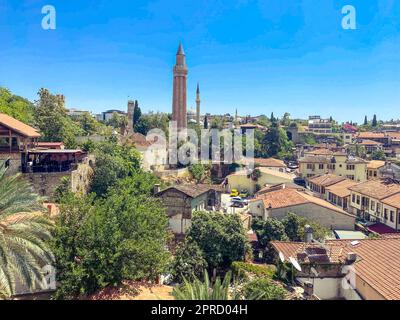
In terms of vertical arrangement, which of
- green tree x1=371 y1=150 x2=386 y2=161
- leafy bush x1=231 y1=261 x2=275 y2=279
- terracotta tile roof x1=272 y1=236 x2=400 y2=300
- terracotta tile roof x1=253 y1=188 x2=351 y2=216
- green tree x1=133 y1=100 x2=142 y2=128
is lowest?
leafy bush x1=231 y1=261 x2=275 y2=279

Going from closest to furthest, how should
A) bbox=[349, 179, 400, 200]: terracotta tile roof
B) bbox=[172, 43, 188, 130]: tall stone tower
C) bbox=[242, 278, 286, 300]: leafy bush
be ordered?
bbox=[242, 278, 286, 300]: leafy bush < bbox=[349, 179, 400, 200]: terracotta tile roof < bbox=[172, 43, 188, 130]: tall stone tower

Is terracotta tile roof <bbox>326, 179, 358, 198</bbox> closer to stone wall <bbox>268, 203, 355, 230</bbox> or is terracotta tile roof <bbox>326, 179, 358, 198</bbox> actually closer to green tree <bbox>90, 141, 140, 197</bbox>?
stone wall <bbox>268, 203, 355, 230</bbox>

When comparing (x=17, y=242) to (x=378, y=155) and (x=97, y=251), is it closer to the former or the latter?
(x=97, y=251)

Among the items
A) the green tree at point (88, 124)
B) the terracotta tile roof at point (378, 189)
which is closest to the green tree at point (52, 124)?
the green tree at point (88, 124)

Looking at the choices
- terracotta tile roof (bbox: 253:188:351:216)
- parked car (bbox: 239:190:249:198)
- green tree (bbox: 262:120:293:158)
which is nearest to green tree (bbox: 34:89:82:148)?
terracotta tile roof (bbox: 253:188:351:216)

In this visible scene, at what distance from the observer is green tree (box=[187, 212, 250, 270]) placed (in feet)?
65.7

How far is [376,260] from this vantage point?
13117 millimetres

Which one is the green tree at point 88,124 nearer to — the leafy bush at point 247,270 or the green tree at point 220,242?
the green tree at point 220,242

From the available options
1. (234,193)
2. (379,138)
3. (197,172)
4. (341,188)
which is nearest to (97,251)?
(341,188)

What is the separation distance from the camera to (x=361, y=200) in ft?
102

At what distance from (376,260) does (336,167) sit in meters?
37.6

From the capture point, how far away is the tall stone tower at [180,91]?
66.5 m

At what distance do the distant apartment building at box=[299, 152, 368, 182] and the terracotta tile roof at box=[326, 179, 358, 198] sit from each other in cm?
986

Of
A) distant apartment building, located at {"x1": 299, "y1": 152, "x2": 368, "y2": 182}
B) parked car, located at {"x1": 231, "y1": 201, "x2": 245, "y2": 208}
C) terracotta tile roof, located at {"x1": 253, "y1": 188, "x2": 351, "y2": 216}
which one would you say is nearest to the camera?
terracotta tile roof, located at {"x1": 253, "y1": 188, "x2": 351, "y2": 216}
